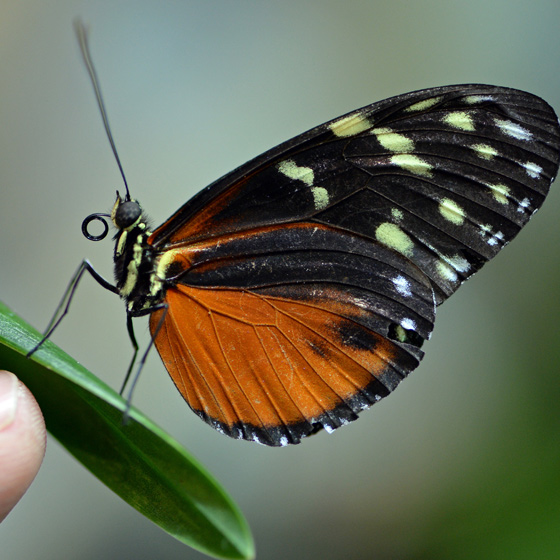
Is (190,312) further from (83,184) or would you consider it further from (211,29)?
(211,29)

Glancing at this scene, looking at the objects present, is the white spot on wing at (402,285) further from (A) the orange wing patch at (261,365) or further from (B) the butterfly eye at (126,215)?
(B) the butterfly eye at (126,215)

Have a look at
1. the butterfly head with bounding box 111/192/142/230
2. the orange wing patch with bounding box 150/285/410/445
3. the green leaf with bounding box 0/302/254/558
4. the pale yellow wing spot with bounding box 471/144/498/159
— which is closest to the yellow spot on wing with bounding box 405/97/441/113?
the pale yellow wing spot with bounding box 471/144/498/159

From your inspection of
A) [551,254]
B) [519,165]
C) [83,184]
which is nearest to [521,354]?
[551,254]

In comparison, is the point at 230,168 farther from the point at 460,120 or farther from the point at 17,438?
the point at 17,438

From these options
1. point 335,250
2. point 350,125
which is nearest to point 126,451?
point 335,250

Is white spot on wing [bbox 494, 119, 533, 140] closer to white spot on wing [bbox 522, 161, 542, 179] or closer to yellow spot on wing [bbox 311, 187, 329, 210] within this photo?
white spot on wing [bbox 522, 161, 542, 179]
